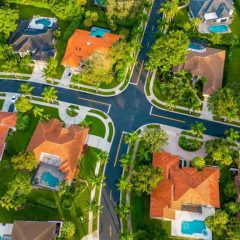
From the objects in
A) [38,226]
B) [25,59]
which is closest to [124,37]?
[25,59]

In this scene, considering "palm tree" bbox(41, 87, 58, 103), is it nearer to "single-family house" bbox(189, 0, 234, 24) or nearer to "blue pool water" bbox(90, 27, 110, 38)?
"blue pool water" bbox(90, 27, 110, 38)

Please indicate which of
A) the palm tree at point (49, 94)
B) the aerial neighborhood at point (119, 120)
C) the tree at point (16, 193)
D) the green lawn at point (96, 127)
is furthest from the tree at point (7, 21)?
the tree at point (16, 193)

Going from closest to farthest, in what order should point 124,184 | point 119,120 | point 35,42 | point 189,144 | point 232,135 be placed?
point 124,184, point 232,135, point 189,144, point 119,120, point 35,42

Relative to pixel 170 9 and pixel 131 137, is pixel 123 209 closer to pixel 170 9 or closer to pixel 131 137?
pixel 131 137

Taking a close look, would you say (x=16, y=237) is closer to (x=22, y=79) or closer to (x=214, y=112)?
(x=22, y=79)

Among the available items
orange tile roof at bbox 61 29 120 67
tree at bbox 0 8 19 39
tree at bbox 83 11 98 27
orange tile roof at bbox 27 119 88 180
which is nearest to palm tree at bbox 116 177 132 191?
orange tile roof at bbox 27 119 88 180

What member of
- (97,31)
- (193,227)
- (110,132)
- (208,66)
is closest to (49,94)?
(110,132)

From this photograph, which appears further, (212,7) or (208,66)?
(212,7)
